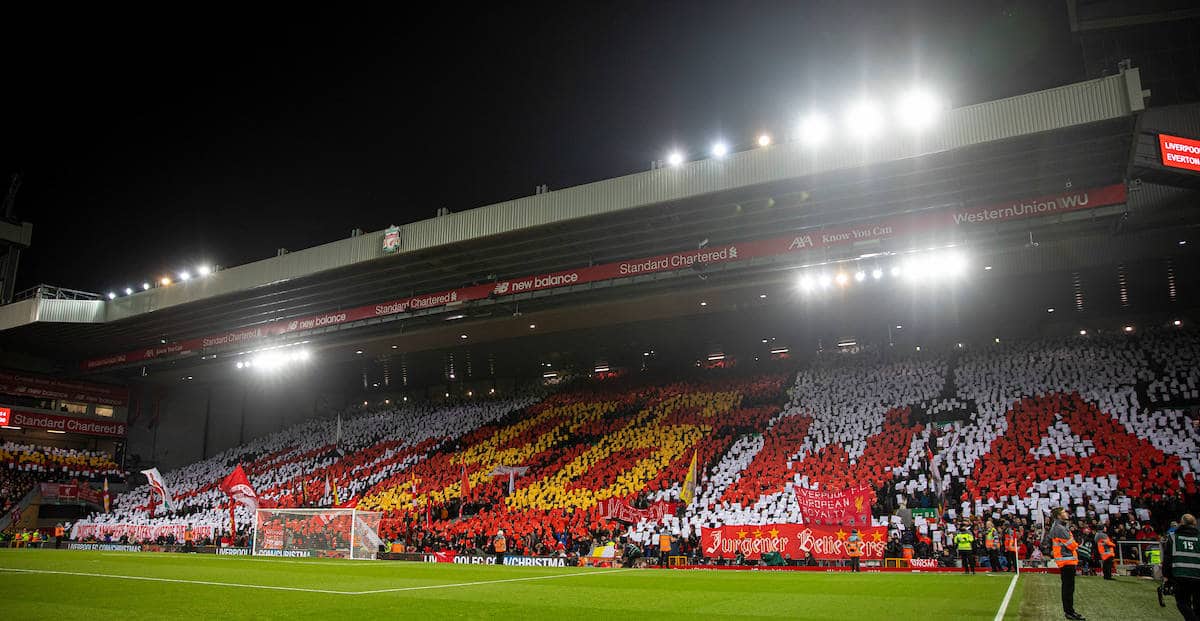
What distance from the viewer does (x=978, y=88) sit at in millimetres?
25078

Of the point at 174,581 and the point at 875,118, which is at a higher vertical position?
the point at 875,118

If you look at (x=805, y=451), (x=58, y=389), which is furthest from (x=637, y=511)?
(x=58, y=389)

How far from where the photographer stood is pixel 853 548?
19.9 meters

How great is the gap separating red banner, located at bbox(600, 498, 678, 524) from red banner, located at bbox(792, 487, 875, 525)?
4.87m

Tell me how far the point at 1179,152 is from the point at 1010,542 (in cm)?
1091

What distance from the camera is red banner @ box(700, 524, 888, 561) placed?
19.9m

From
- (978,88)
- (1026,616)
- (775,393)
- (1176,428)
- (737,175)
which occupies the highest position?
(978,88)

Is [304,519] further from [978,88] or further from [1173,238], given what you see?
[1173,238]

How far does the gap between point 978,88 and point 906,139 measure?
7127 mm

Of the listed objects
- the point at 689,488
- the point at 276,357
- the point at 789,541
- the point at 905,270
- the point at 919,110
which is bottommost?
the point at 789,541

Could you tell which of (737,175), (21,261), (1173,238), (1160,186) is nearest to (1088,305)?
(1173,238)

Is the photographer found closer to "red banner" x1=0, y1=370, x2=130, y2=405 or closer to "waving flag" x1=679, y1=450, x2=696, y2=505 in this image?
"waving flag" x1=679, y1=450, x2=696, y2=505

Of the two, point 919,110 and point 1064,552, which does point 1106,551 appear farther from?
point 919,110

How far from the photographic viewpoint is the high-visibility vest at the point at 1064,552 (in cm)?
958
